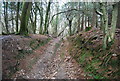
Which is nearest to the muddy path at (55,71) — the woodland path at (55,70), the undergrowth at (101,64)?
the woodland path at (55,70)

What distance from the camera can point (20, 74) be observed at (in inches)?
234

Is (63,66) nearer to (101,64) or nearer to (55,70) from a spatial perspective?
(55,70)

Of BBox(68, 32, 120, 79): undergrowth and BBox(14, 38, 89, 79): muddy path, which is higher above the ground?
BBox(68, 32, 120, 79): undergrowth

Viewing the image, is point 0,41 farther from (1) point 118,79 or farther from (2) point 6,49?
(1) point 118,79

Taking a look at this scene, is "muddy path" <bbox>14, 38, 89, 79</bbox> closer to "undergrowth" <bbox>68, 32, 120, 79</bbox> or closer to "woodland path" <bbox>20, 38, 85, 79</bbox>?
"woodland path" <bbox>20, 38, 85, 79</bbox>

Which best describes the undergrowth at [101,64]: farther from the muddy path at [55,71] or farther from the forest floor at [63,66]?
the muddy path at [55,71]

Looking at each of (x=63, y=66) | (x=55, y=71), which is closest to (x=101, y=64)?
(x=63, y=66)

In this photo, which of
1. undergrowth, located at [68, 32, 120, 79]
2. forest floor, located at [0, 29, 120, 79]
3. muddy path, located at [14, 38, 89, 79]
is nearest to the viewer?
undergrowth, located at [68, 32, 120, 79]

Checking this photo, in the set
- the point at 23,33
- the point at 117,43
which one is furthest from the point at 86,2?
the point at 117,43

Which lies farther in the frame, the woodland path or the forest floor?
the woodland path

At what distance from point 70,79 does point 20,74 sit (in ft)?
8.66

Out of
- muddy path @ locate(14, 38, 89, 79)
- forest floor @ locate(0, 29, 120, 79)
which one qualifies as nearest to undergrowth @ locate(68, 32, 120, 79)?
forest floor @ locate(0, 29, 120, 79)

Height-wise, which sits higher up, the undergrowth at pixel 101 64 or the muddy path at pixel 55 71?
the undergrowth at pixel 101 64

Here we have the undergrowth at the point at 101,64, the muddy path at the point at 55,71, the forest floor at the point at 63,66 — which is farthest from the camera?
the muddy path at the point at 55,71
